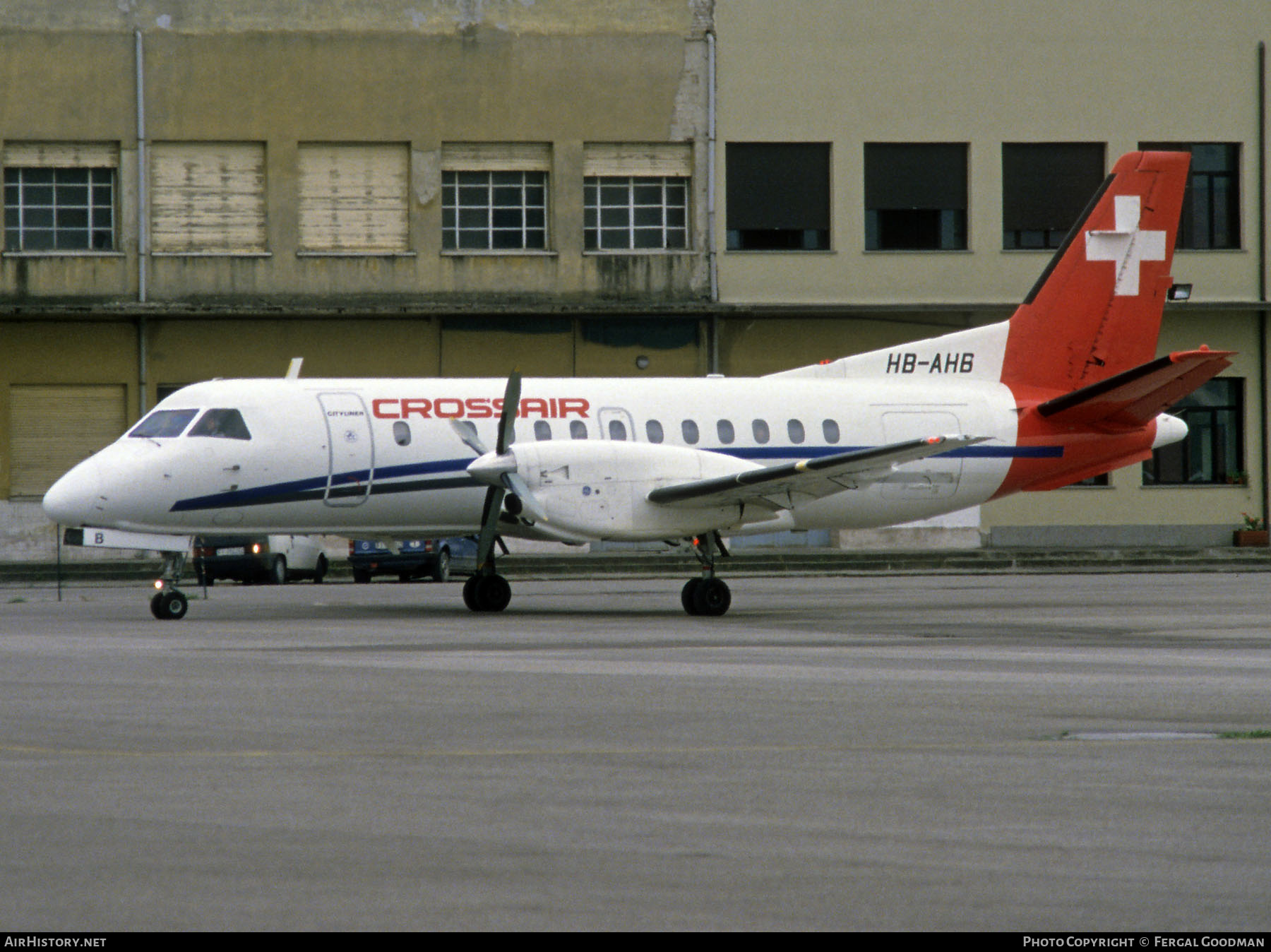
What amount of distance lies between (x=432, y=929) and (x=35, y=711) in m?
6.47

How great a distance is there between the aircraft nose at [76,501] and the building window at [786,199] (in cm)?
2350

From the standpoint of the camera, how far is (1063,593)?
26.0m

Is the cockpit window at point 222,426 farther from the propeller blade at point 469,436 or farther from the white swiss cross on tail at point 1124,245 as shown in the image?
the white swiss cross on tail at point 1124,245

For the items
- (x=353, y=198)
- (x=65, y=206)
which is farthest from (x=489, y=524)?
(x=65, y=206)

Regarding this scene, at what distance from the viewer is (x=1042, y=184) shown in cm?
4172

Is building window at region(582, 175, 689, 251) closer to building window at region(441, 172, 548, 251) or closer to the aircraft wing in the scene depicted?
building window at region(441, 172, 548, 251)

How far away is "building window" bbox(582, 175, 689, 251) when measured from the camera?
40.8 m

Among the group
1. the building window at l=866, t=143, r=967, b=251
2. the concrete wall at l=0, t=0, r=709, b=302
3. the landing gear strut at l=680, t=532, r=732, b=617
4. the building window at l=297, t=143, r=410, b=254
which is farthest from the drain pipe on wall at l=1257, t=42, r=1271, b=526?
the landing gear strut at l=680, t=532, r=732, b=617

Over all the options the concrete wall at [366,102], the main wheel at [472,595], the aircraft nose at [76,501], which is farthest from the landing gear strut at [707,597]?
the concrete wall at [366,102]

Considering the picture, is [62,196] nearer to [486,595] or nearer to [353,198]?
[353,198]

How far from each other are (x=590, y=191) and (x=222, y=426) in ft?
68.4

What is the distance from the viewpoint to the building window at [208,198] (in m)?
39.6
